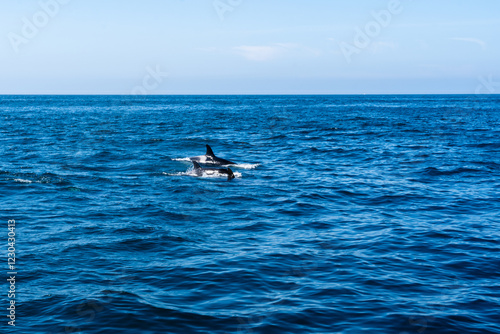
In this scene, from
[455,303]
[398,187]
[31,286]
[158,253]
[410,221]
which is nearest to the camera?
[455,303]

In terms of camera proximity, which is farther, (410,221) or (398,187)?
(398,187)

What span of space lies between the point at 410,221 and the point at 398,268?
469 centimetres

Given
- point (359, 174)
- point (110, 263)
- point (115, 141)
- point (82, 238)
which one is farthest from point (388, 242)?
point (115, 141)

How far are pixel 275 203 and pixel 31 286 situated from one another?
10189 mm

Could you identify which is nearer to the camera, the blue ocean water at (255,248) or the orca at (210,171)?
the blue ocean water at (255,248)

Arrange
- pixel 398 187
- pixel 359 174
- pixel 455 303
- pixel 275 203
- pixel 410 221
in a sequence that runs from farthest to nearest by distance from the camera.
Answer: pixel 359 174 → pixel 398 187 → pixel 275 203 → pixel 410 221 → pixel 455 303

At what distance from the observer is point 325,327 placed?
27.9 ft

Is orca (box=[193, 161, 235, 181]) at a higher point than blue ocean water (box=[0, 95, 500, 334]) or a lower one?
higher

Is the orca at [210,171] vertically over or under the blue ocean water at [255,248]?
over

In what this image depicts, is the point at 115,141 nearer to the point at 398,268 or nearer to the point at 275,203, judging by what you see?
the point at 275,203

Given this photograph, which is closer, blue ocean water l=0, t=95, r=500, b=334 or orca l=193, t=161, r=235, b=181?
blue ocean water l=0, t=95, r=500, b=334

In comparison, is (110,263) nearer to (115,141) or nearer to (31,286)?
(31,286)

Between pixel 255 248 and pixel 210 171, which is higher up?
pixel 210 171

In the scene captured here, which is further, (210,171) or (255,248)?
(210,171)
